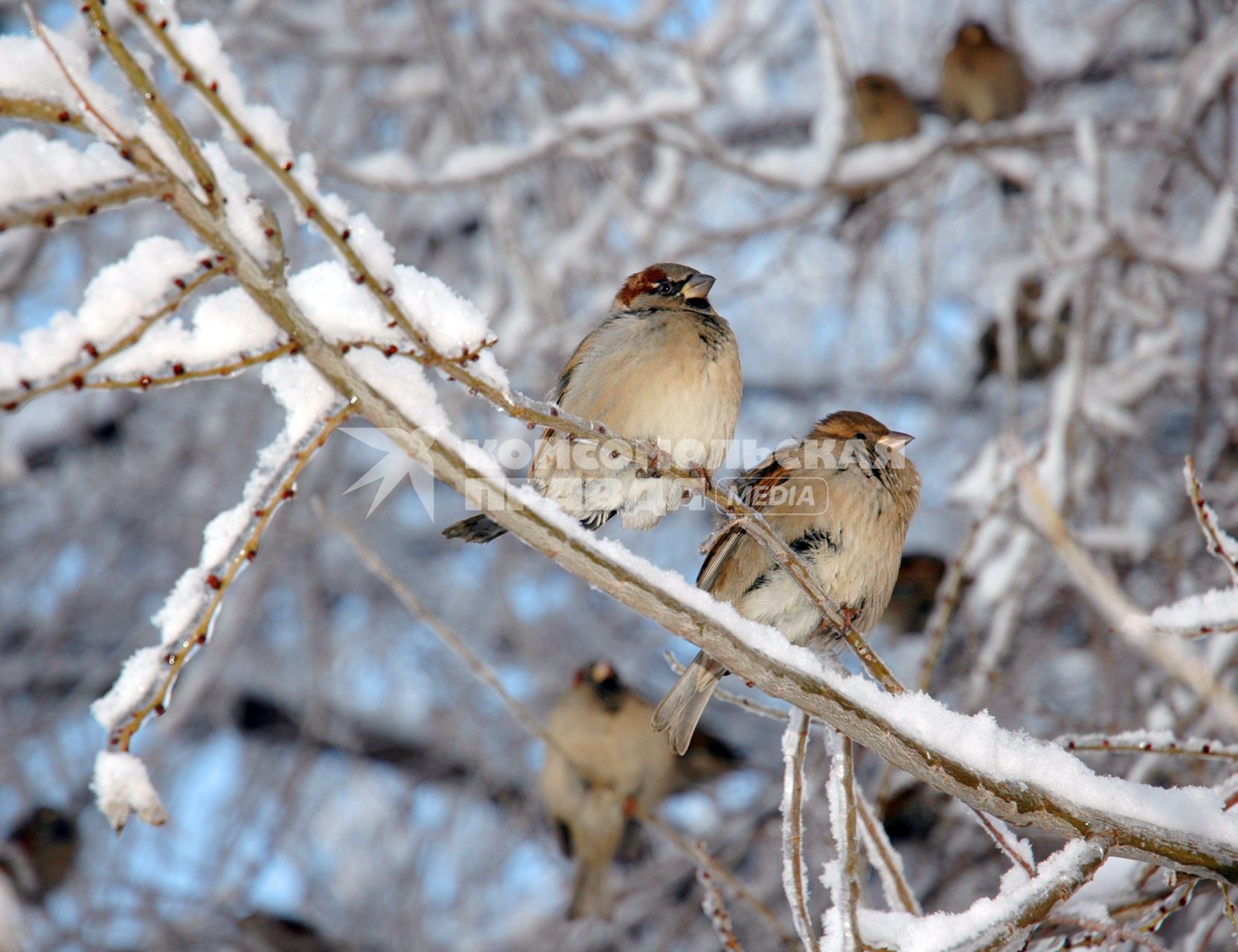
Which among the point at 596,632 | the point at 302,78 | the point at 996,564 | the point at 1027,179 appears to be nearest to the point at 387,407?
the point at 996,564

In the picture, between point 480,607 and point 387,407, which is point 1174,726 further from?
point 480,607

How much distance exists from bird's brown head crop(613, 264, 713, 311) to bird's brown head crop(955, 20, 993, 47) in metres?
2.78

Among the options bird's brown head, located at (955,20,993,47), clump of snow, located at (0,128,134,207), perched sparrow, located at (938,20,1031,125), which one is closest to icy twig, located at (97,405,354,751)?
clump of snow, located at (0,128,134,207)

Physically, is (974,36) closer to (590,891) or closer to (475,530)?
(475,530)

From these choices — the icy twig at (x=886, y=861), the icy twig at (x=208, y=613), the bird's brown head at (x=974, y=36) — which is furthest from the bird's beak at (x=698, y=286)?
the bird's brown head at (x=974, y=36)

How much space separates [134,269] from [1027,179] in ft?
14.4

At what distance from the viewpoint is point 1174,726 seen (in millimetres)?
2793

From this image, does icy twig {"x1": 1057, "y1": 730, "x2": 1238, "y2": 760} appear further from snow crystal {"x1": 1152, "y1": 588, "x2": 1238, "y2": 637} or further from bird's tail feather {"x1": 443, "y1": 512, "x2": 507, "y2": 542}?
bird's tail feather {"x1": 443, "y1": 512, "x2": 507, "y2": 542}

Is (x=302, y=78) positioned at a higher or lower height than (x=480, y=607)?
higher

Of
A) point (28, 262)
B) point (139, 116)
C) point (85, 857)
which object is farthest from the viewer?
point (85, 857)

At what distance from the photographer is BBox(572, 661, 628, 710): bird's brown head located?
4859 mm

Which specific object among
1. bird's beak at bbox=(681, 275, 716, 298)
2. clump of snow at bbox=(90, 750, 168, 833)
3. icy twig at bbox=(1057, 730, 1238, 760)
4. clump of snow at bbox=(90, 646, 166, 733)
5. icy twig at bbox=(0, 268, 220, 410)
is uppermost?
bird's beak at bbox=(681, 275, 716, 298)

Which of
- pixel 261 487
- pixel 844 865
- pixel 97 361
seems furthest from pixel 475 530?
pixel 97 361

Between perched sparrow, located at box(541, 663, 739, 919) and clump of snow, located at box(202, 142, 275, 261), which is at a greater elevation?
perched sparrow, located at box(541, 663, 739, 919)
